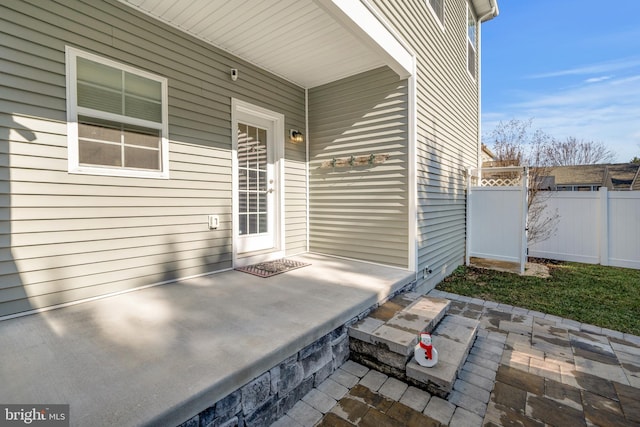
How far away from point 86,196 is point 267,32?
252 centimetres

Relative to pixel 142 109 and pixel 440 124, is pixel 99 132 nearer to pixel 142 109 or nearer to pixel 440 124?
pixel 142 109

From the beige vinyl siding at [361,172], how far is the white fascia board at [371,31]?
29 centimetres

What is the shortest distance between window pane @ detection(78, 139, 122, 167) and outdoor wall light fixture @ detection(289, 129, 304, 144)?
232 centimetres

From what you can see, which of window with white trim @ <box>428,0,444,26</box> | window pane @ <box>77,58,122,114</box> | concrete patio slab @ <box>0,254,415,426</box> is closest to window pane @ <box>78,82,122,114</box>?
window pane @ <box>77,58,122,114</box>

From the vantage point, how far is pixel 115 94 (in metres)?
2.80

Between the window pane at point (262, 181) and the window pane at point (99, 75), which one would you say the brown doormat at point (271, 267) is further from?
the window pane at point (99, 75)

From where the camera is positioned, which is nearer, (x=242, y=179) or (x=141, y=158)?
(x=141, y=158)

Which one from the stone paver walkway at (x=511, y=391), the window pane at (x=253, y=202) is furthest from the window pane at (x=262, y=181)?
the stone paver walkway at (x=511, y=391)

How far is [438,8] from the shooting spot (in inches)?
190

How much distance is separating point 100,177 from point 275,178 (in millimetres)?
2178

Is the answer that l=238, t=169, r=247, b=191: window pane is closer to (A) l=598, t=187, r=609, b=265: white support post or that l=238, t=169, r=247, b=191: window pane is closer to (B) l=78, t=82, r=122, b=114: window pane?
(B) l=78, t=82, r=122, b=114: window pane

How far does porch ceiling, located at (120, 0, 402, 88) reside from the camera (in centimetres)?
287

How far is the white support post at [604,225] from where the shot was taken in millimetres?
5621

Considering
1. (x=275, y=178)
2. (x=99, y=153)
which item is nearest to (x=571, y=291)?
(x=275, y=178)
